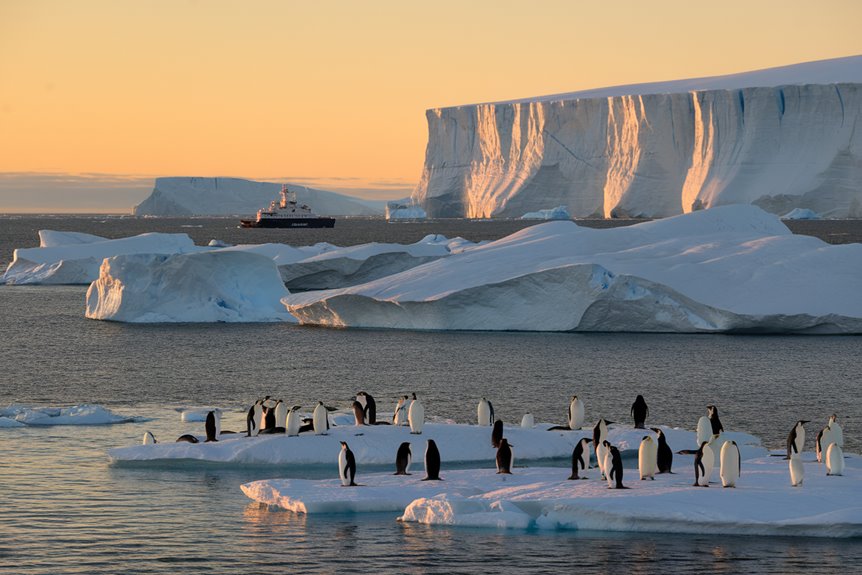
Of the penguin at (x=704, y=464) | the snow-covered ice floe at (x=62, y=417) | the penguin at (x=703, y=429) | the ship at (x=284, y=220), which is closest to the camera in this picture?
the penguin at (x=704, y=464)

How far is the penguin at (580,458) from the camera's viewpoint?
46.3 ft

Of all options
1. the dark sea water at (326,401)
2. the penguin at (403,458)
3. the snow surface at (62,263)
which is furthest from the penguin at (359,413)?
the snow surface at (62,263)

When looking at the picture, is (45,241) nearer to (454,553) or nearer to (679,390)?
(679,390)

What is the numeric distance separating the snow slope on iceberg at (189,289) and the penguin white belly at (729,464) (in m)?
25.1

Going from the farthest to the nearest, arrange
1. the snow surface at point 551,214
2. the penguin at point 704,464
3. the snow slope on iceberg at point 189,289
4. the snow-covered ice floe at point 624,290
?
the snow surface at point 551,214
the snow slope on iceberg at point 189,289
the snow-covered ice floe at point 624,290
the penguin at point 704,464

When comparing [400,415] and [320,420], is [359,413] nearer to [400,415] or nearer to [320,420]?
[400,415]

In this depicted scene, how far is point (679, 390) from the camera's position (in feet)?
76.8

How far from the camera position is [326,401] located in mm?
22375

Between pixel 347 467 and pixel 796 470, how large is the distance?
4666mm

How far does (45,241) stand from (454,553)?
171 feet

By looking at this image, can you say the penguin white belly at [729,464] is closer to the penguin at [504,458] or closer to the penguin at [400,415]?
the penguin at [504,458]

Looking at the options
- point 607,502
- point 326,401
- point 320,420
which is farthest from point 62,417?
point 607,502

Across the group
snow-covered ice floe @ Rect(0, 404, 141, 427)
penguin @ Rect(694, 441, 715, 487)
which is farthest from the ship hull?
penguin @ Rect(694, 441, 715, 487)

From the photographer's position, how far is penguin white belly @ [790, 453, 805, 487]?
42.1ft
